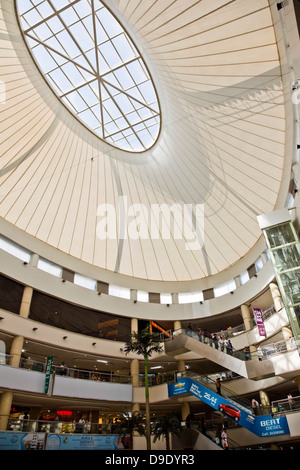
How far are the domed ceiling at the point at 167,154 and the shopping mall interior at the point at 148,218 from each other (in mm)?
96

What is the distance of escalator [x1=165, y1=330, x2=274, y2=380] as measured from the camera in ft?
67.4

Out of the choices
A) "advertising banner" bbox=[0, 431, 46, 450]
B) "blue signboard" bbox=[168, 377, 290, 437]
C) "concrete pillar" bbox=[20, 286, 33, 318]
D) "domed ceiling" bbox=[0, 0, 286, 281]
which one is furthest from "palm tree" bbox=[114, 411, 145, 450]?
"domed ceiling" bbox=[0, 0, 286, 281]

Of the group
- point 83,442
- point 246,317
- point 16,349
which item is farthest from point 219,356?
point 16,349

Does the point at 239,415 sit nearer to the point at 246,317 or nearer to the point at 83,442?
the point at 83,442

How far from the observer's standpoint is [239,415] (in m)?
18.8

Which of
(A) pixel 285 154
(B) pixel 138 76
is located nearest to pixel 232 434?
(A) pixel 285 154

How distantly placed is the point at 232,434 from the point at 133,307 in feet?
41.2

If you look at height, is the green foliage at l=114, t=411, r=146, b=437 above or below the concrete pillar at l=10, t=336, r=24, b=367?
below

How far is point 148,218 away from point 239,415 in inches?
610

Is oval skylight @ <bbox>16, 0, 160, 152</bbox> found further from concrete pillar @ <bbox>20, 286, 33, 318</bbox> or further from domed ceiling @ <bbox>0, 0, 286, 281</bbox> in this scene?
concrete pillar @ <bbox>20, 286, 33, 318</bbox>

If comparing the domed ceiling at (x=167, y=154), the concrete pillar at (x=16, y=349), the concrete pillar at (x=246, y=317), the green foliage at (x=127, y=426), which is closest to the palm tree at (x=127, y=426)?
the green foliage at (x=127, y=426)

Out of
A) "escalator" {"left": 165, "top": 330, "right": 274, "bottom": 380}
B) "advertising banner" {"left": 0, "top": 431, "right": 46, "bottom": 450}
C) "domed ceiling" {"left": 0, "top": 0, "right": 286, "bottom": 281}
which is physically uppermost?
"domed ceiling" {"left": 0, "top": 0, "right": 286, "bottom": 281}

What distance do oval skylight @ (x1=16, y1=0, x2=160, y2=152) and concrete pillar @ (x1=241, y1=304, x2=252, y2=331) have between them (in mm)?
14744

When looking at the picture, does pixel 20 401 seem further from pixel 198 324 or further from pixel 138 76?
pixel 138 76
